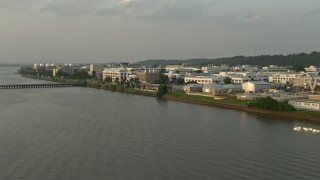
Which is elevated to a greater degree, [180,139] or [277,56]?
[277,56]

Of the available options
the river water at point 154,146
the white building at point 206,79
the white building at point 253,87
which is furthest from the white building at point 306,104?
the white building at point 206,79

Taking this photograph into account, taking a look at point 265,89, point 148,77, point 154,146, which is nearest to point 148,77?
point 148,77

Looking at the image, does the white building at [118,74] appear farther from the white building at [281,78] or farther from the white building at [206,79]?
the white building at [281,78]

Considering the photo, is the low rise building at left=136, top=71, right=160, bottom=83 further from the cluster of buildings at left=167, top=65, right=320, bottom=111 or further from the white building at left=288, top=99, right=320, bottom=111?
the white building at left=288, top=99, right=320, bottom=111

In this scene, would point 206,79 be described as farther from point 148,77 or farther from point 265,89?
point 265,89

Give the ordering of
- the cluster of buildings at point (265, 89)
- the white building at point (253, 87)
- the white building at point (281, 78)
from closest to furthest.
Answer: the cluster of buildings at point (265, 89) → the white building at point (253, 87) → the white building at point (281, 78)

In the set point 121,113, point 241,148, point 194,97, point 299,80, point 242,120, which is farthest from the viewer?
point 299,80

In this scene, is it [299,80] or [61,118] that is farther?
[299,80]

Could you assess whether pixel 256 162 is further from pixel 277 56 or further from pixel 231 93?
pixel 277 56

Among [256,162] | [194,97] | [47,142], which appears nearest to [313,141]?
[256,162]
